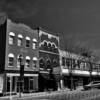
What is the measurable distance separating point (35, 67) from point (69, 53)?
1173cm

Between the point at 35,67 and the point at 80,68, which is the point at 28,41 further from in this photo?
the point at 80,68

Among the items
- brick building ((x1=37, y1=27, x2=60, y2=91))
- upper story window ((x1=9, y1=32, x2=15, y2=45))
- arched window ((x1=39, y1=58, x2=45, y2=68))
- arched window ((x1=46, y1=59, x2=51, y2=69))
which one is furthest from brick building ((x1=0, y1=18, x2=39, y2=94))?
arched window ((x1=46, y1=59, x2=51, y2=69))

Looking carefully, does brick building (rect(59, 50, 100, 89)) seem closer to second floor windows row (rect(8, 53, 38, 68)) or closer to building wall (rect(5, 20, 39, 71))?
second floor windows row (rect(8, 53, 38, 68))

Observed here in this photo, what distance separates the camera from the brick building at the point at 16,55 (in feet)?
106

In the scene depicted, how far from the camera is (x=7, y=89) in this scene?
32.1 meters

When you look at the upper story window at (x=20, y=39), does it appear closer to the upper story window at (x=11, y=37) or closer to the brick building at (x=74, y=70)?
the upper story window at (x=11, y=37)

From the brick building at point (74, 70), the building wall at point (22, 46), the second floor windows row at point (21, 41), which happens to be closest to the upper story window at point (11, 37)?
the second floor windows row at point (21, 41)

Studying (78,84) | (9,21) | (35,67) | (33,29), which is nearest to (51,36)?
(33,29)

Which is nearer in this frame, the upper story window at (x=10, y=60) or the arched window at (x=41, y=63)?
the upper story window at (x=10, y=60)

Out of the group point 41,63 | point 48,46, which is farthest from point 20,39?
point 48,46

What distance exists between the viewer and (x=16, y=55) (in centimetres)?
3431

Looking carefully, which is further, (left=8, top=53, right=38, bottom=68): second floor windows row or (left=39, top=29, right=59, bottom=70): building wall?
(left=39, top=29, right=59, bottom=70): building wall

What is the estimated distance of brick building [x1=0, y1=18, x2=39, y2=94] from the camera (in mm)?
32312

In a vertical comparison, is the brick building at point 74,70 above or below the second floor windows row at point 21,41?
below
